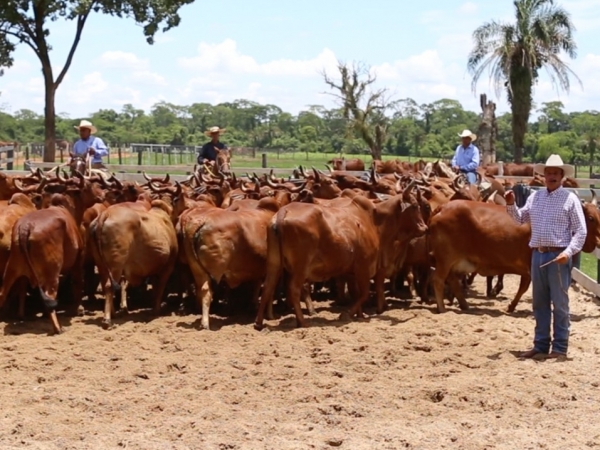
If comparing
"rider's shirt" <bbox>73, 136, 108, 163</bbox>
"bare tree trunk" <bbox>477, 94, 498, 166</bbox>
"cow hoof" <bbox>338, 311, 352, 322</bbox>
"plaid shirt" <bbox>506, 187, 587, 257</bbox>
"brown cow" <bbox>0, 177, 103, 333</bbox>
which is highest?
"bare tree trunk" <bbox>477, 94, 498, 166</bbox>

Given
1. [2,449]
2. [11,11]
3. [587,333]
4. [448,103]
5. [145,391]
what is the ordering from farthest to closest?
1. [448,103]
2. [11,11]
3. [587,333]
4. [145,391]
5. [2,449]

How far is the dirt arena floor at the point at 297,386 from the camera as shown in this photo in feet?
20.4

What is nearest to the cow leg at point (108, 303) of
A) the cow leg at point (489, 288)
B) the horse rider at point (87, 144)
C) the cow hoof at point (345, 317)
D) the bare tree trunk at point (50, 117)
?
the cow hoof at point (345, 317)

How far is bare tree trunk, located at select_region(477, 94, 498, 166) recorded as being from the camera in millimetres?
28827

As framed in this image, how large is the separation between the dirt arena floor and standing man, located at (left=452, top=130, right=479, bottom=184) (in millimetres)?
6935

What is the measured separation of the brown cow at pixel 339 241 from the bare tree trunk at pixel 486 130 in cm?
1825

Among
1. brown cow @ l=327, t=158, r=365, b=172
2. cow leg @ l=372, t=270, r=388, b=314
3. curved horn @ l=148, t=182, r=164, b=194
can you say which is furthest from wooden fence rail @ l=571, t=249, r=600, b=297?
brown cow @ l=327, t=158, r=365, b=172

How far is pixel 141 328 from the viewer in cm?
972

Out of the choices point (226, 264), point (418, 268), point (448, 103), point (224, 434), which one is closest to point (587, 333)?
point (418, 268)

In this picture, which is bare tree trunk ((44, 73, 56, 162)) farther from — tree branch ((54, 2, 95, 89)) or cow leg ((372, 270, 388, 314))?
cow leg ((372, 270, 388, 314))

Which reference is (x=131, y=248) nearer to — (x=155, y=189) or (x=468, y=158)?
(x=155, y=189)

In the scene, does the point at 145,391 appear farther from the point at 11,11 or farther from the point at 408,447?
the point at 11,11

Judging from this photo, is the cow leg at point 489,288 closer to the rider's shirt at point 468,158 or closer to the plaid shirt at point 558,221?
the plaid shirt at point 558,221

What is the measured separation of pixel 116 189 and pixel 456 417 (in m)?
6.71
